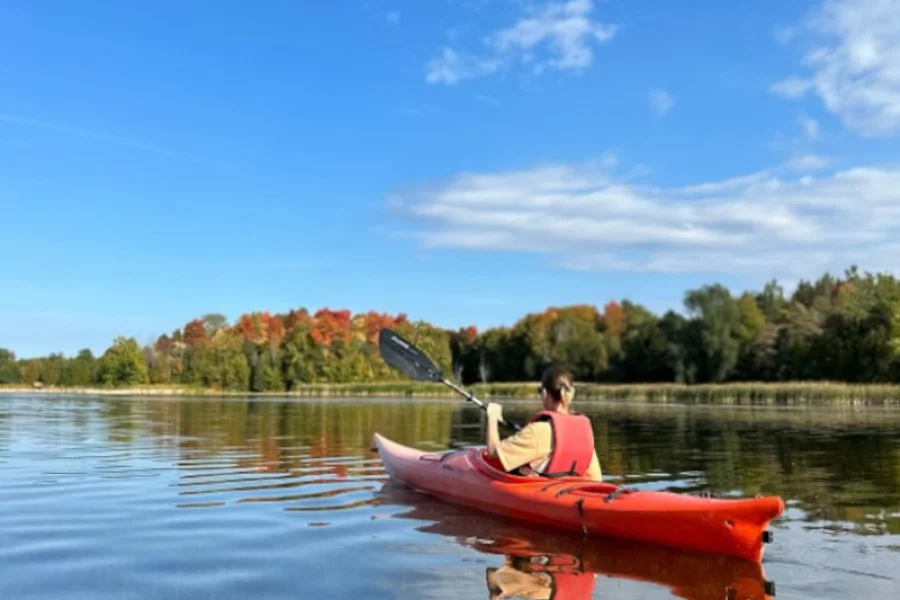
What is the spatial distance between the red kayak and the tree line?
44.7 m

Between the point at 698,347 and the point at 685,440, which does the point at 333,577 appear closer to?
the point at 685,440

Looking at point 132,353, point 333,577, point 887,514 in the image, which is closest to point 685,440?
point 887,514

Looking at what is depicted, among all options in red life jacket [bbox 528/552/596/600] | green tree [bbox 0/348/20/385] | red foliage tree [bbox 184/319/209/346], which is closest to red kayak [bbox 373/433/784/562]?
red life jacket [bbox 528/552/596/600]

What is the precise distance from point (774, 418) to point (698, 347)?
39724mm

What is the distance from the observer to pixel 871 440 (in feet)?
52.5

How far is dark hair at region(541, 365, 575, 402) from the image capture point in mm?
6570

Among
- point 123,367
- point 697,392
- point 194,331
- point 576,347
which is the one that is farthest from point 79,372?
point 697,392

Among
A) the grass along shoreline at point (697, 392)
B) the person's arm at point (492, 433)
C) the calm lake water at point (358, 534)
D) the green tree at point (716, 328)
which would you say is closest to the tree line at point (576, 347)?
the green tree at point (716, 328)

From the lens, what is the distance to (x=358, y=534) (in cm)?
677

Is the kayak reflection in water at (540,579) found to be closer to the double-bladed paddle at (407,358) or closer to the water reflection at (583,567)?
the water reflection at (583,567)

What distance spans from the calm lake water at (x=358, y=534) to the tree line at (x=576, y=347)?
1631 inches

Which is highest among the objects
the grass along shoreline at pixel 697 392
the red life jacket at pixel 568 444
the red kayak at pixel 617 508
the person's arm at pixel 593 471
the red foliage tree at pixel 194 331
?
the red foliage tree at pixel 194 331

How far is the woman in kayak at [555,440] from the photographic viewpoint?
6.63 meters

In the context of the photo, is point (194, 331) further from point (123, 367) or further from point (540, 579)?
point (540, 579)
